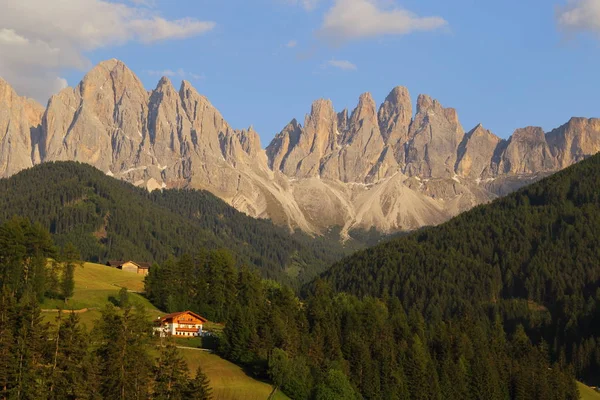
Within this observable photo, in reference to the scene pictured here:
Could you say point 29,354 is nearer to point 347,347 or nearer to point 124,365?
point 124,365

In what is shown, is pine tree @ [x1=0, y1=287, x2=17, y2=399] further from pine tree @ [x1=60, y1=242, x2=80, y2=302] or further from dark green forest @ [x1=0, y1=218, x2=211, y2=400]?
pine tree @ [x1=60, y1=242, x2=80, y2=302]

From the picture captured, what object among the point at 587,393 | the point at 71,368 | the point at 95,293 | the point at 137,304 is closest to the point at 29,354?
the point at 71,368

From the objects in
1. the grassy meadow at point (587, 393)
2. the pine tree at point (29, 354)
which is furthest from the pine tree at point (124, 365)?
the grassy meadow at point (587, 393)

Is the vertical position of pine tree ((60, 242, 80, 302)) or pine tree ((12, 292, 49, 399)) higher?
pine tree ((60, 242, 80, 302))

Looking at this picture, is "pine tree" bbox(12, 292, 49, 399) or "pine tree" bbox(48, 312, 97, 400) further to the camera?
"pine tree" bbox(12, 292, 49, 399)

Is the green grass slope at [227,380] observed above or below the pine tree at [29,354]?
below

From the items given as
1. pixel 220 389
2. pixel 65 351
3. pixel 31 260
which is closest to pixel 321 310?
pixel 220 389

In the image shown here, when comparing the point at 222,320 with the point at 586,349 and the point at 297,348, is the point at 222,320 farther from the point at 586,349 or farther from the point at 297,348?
the point at 586,349

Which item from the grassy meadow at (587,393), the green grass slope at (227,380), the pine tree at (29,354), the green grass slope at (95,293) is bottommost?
the grassy meadow at (587,393)

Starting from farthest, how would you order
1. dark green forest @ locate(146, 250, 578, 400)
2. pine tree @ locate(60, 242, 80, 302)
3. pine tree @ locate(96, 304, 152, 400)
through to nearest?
pine tree @ locate(60, 242, 80, 302) < dark green forest @ locate(146, 250, 578, 400) < pine tree @ locate(96, 304, 152, 400)

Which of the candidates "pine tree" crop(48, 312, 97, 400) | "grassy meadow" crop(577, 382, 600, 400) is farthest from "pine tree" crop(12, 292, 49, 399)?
"grassy meadow" crop(577, 382, 600, 400)

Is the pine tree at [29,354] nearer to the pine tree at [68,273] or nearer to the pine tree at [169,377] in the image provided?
the pine tree at [169,377]

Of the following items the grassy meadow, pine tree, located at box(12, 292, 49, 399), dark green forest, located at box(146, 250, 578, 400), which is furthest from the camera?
the grassy meadow

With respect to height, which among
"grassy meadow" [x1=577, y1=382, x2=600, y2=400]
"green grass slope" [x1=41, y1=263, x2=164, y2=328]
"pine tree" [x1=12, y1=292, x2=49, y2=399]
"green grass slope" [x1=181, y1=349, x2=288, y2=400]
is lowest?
"grassy meadow" [x1=577, y1=382, x2=600, y2=400]
